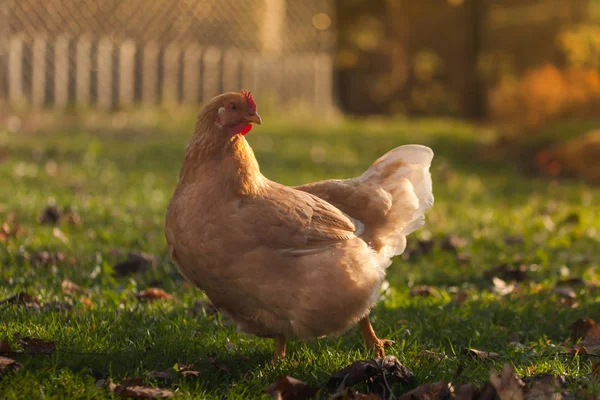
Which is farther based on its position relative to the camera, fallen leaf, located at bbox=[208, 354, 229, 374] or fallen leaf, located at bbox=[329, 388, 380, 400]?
fallen leaf, located at bbox=[208, 354, 229, 374]

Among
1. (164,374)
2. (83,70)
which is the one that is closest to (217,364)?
(164,374)

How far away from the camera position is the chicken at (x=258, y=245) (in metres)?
3.15

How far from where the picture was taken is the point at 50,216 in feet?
19.6

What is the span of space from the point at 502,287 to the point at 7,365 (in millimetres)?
3128

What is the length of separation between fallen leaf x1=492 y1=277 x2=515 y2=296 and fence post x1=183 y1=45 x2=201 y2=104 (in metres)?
9.54

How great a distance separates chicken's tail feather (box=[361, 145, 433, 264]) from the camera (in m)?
3.89

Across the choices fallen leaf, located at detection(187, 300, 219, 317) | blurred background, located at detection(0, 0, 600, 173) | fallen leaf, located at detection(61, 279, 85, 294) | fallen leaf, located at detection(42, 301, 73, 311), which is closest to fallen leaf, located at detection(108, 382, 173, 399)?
fallen leaf, located at detection(42, 301, 73, 311)

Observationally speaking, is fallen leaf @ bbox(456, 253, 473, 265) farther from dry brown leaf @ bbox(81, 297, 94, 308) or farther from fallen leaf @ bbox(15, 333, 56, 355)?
fallen leaf @ bbox(15, 333, 56, 355)

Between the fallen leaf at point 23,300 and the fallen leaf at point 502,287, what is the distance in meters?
2.69

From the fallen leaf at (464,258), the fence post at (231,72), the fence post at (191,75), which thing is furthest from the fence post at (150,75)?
the fallen leaf at (464,258)

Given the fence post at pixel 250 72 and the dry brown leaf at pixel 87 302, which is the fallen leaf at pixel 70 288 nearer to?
the dry brown leaf at pixel 87 302

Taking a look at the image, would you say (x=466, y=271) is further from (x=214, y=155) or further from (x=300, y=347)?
(x=214, y=155)

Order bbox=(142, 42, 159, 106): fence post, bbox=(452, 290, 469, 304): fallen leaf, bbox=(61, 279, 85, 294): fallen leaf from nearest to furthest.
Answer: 1. bbox=(61, 279, 85, 294): fallen leaf
2. bbox=(452, 290, 469, 304): fallen leaf
3. bbox=(142, 42, 159, 106): fence post

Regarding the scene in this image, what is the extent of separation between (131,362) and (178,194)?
0.73 meters
